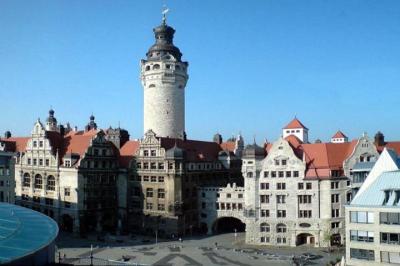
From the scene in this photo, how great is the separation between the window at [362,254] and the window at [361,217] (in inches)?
116

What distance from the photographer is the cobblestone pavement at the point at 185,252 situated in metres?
62.9

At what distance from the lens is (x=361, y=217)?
5006cm

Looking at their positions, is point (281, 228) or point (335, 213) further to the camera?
point (281, 228)

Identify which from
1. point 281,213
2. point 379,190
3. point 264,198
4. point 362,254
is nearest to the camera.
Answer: point 362,254

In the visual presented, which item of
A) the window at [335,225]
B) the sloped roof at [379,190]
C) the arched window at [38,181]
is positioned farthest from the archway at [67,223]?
the sloped roof at [379,190]

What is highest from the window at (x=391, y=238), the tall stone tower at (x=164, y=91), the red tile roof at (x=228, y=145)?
the tall stone tower at (x=164, y=91)

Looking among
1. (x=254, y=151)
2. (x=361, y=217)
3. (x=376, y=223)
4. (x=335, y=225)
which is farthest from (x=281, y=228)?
(x=376, y=223)

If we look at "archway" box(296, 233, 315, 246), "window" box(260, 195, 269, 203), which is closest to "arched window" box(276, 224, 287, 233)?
"archway" box(296, 233, 315, 246)

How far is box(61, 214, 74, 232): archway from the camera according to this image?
284ft

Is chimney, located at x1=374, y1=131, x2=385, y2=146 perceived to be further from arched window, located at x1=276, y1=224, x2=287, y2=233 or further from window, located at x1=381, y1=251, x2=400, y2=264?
window, located at x1=381, y1=251, x2=400, y2=264

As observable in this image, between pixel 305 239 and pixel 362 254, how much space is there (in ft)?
84.4

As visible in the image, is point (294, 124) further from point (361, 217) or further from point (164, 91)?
point (361, 217)

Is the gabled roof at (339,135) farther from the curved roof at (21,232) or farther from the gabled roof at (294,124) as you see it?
the curved roof at (21,232)

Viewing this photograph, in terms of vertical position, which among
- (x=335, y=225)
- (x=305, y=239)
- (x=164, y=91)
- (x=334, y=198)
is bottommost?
(x=305, y=239)
